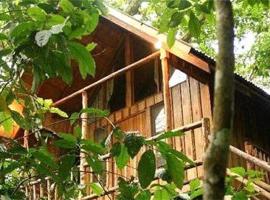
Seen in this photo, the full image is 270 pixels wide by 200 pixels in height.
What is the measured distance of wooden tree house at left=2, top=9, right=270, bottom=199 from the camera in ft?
28.5

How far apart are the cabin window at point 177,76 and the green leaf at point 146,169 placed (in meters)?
7.54

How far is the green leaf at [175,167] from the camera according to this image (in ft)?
7.99

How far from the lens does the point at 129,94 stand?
11.1 m

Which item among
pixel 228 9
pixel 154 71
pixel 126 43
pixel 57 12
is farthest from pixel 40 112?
pixel 126 43

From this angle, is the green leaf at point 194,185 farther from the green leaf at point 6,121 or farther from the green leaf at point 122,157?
the green leaf at point 6,121

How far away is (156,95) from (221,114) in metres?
9.24

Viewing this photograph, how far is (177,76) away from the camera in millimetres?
10172

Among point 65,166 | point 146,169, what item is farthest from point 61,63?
point 146,169

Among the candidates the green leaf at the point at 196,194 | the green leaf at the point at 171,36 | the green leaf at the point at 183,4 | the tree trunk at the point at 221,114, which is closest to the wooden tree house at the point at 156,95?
the green leaf at the point at 171,36

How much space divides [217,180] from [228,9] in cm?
46

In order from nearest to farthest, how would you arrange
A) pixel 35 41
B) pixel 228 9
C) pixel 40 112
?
1. pixel 228 9
2. pixel 35 41
3. pixel 40 112

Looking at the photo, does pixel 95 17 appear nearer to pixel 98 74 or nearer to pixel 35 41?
pixel 35 41

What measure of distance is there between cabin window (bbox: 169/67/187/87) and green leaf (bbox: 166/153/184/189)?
7.50 metres

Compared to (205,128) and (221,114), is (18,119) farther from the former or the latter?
(205,128)
